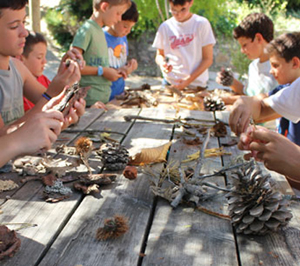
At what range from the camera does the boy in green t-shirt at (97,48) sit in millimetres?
3742

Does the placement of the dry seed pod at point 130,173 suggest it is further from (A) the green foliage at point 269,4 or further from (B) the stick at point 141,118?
(A) the green foliage at point 269,4

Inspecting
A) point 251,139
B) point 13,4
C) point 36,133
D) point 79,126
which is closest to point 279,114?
point 251,139

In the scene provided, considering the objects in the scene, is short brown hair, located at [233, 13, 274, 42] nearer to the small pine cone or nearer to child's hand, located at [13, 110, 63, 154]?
child's hand, located at [13, 110, 63, 154]

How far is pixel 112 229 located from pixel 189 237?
0.78 ft

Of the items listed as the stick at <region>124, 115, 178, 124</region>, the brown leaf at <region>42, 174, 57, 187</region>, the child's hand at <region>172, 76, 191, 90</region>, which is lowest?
the child's hand at <region>172, 76, 191, 90</region>

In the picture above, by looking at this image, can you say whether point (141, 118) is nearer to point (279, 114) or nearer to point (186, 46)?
point (279, 114)

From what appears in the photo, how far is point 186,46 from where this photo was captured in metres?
4.65

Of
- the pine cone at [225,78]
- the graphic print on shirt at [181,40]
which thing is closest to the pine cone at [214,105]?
the pine cone at [225,78]

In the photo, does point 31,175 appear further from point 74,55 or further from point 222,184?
point 74,55

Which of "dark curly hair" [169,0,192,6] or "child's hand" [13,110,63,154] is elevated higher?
"dark curly hair" [169,0,192,6]

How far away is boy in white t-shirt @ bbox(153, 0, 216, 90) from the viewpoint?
4555mm

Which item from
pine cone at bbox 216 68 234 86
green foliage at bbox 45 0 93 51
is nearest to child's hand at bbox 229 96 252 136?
pine cone at bbox 216 68 234 86

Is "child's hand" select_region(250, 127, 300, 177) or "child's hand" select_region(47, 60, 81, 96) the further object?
"child's hand" select_region(47, 60, 81, 96)

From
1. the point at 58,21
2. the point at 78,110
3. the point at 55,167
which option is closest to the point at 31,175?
the point at 55,167
